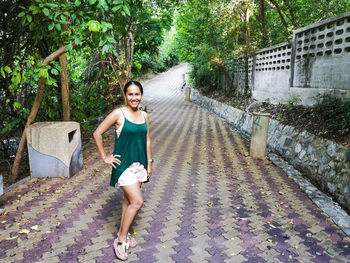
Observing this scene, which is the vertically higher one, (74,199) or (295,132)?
(295,132)

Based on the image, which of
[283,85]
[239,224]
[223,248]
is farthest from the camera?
[283,85]

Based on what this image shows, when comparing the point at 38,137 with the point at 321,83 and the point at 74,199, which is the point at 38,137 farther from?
the point at 321,83

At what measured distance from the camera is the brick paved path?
9.63 feet

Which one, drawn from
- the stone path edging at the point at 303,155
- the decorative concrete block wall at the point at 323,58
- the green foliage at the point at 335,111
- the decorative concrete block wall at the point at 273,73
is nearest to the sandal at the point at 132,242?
the stone path edging at the point at 303,155

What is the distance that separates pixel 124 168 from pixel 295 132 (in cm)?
483

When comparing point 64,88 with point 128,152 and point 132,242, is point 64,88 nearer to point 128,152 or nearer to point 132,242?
point 128,152

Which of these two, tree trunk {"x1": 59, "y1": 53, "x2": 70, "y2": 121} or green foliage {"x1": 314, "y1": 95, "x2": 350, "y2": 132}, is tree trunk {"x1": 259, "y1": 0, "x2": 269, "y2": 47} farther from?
tree trunk {"x1": 59, "y1": 53, "x2": 70, "y2": 121}

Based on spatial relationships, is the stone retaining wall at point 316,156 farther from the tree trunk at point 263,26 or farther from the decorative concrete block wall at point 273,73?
the tree trunk at point 263,26

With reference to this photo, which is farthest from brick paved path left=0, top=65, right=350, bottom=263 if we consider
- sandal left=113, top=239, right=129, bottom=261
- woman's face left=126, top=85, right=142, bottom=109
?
woman's face left=126, top=85, right=142, bottom=109

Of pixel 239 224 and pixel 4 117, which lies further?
pixel 4 117

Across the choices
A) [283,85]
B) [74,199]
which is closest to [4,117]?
[74,199]

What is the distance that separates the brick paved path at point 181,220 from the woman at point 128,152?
21.6 inches

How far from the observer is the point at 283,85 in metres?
8.82

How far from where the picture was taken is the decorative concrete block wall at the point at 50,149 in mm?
4785
